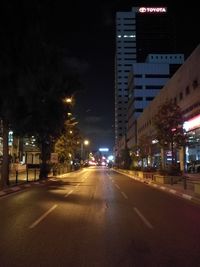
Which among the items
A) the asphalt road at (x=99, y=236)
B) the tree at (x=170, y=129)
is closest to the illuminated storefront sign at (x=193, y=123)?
the tree at (x=170, y=129)

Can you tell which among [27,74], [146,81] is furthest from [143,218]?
[146,81]

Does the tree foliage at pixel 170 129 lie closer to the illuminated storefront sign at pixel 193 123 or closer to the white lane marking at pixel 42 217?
the illuminated storefront sign at pixel 193 123

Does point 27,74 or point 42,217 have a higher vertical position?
point 27,74

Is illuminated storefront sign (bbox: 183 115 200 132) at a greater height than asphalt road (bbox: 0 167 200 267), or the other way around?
illuminated storefront sign (bbox: 183 115 200 132)

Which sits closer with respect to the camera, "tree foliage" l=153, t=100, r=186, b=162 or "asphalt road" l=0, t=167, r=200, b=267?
"asphalt road" l=0, t=167, r=200, b=267

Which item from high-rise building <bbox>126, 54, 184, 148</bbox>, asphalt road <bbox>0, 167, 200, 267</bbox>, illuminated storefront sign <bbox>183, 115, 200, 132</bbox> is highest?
high-rise building <bbox>126, 54, 184, 148</bbox>

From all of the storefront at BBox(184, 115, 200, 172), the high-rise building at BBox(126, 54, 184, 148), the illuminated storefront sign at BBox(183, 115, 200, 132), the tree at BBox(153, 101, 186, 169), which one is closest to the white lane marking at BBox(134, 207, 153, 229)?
the tree at BBox(153, 101, 186, 169)

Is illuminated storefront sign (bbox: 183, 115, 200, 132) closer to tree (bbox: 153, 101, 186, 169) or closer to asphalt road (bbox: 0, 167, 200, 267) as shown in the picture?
tree (bbox: 153, 101, 186, 169)

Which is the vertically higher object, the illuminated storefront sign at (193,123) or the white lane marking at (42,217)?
the illuminated storefront sign at (193,123)

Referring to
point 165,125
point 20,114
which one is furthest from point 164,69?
point 20,114

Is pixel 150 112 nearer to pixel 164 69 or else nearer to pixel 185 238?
pixel 164 69

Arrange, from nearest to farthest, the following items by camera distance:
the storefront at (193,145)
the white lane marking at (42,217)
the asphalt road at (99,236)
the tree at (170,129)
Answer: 1. the asphalt road at (99,236)
2. the white lane marking at (42,217)
3. the tree at (170,129)
4. the storefront at (193,145)

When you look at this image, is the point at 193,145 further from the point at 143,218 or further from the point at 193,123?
the point at 143,218

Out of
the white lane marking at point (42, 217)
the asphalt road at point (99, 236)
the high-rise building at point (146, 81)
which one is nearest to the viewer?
the asphalt road at point (99, 236)
